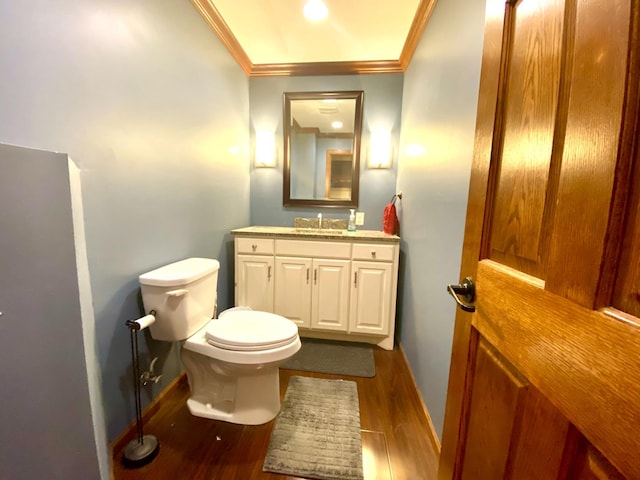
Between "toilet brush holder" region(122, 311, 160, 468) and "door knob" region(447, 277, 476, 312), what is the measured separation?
1.13 metres

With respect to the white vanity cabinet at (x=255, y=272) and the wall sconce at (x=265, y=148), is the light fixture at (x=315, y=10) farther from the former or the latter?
the white vanity cabinet at (x=255, y=272)

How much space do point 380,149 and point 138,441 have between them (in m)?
2.39

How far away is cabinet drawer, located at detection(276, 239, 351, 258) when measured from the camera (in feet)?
6.20

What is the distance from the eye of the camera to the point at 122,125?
1.06m

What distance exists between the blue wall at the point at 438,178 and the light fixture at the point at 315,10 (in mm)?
637

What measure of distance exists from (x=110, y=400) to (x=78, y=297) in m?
0.64

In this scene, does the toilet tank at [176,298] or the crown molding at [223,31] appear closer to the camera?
the toilet tank at [176,298]

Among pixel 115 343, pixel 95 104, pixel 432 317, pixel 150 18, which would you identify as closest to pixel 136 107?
pixel 95 104

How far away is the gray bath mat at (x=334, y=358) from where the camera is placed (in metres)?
1.70

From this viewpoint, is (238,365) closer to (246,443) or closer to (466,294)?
(246,443)

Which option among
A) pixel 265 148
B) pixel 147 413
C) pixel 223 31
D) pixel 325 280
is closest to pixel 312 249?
pixel 325 280

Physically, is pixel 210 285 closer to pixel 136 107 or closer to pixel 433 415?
pixel 136 107

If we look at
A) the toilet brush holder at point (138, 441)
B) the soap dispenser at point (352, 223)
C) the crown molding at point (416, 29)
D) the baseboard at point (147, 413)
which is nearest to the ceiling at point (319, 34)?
the crown molding at point (416, 29)

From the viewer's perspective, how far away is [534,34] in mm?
477
